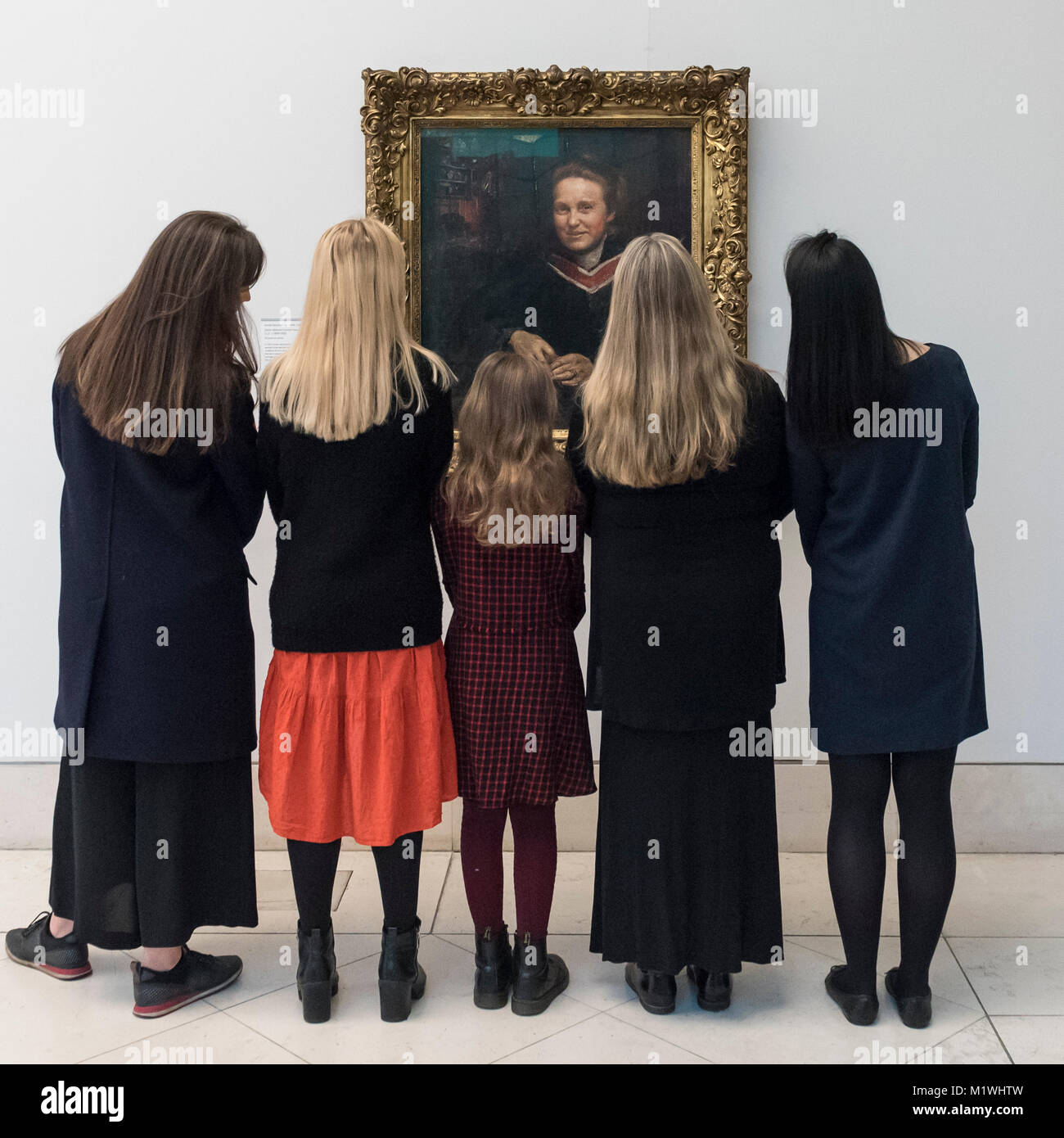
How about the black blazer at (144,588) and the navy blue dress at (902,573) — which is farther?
the black blazer at (144,588)

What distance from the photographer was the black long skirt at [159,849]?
108 inches

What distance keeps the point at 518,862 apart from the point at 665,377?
1284 mm

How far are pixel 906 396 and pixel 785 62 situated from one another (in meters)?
1.85

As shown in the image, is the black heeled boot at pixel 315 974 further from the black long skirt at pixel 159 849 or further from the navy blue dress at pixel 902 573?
the navy blue dress at pixel 902 573

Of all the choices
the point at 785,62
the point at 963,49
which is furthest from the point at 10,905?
the point at 963,49

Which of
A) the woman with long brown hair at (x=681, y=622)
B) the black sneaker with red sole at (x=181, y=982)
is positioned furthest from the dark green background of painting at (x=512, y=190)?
the black sneaker with red sole at (x=181, y=982)

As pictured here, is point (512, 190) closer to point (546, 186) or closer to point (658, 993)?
point (546, 186)

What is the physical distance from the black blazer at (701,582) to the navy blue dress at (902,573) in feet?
0.36

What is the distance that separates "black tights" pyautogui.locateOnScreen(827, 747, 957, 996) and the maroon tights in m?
0.73

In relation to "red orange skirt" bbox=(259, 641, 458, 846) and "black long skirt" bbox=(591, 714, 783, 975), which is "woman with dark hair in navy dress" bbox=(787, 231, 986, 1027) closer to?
"black long skirt" bbox=(591, 714, 783, 975)

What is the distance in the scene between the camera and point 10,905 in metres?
3.55

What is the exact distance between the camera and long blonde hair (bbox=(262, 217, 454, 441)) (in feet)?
8.27

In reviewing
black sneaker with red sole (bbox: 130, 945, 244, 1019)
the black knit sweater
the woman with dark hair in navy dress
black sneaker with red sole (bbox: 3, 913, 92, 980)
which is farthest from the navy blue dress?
black sneaker with red sole (bbox: 3, 913, 92, 980)

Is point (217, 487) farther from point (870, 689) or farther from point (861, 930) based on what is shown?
point (861, 930)
